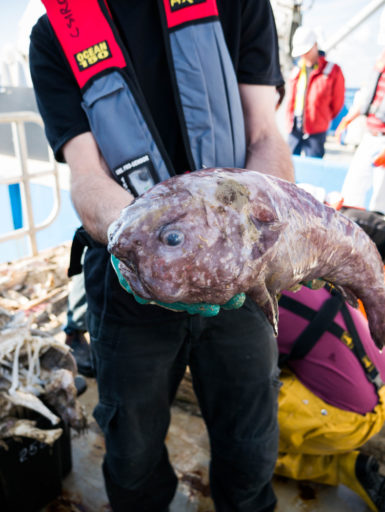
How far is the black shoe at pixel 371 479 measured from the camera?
223 cm

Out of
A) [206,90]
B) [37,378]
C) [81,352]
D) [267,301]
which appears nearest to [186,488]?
[37,378]

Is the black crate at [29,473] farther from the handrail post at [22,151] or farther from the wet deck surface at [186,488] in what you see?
the handrail post at [22,151]

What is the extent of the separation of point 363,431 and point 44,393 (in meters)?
1.84

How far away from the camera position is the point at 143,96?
1.69 meters

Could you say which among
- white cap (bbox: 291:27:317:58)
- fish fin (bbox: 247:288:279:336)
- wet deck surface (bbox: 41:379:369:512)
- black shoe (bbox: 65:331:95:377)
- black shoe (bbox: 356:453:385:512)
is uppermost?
white cap (bbox: 291:27:317:58)

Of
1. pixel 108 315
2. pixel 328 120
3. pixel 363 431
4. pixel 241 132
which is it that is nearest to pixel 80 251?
pixel 108 315

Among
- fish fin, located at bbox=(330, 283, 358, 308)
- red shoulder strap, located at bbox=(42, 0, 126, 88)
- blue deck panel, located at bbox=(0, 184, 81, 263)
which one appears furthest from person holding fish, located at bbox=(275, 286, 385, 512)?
blue deck panel, located at bbox=(0, 184, 81, 263)

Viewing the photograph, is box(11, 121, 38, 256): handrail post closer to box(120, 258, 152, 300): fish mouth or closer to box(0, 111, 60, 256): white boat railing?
box(0, 111, 60, 256): white boat railing

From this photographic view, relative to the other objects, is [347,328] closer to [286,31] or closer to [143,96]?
[143,96]

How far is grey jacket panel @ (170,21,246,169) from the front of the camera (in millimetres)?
1660

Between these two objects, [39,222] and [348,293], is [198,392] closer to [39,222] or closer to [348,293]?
[348,293]

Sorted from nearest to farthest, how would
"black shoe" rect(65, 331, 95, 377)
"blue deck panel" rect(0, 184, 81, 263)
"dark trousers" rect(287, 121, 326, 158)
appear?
"black shoe" rect(65, 331, 95, 377) < "blue deck panel" rect(0, 184, 81, 263) < "dark trousers" rect(287, 121, 326, 158)

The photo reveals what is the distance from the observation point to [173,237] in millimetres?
959

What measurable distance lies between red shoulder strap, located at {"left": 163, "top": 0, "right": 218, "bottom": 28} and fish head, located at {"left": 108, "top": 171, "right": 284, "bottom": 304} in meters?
1.02
